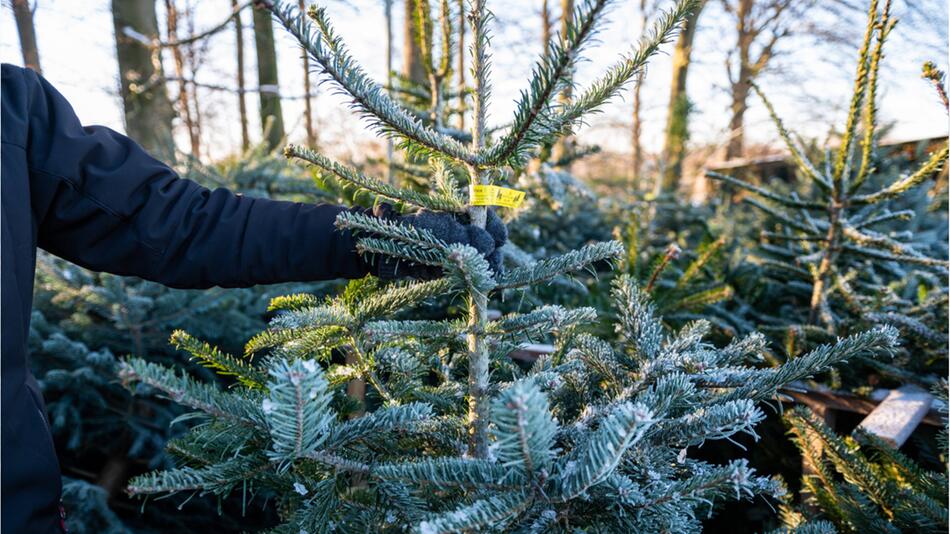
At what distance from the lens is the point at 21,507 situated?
3.65 ft

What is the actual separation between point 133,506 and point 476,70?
268 centimetres

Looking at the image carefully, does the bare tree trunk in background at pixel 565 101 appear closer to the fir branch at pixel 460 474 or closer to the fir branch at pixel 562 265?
the fir branch at pixel 562 265

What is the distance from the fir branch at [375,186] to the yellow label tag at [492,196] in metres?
0.08

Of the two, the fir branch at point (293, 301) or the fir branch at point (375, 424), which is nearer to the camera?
the fir branch at point (375, 424)

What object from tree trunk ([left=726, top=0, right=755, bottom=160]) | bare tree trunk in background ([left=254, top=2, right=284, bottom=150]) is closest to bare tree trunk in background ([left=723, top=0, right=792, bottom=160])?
tree trunk ([left=726, top=0, right=755, bottom=160])

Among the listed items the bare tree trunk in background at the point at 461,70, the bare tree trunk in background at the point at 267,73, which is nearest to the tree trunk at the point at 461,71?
the bare tree trunk in background at the point at 461,70

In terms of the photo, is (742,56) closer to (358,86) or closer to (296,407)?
(358,86)

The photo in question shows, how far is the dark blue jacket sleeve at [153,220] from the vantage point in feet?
4.25

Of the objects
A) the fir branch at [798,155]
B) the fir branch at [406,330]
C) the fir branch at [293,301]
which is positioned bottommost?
the fir branch at [406,330]

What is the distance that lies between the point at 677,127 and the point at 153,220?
26.1 ft

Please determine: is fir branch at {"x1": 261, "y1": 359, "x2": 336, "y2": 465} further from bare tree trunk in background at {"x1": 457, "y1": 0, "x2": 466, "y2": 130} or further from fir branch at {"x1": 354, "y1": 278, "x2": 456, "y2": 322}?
bare tree trunk in background at {"x1": 457, "y1": 0, "x2": 466, "y2": 130}

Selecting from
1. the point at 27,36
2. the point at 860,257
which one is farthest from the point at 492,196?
the point at 27,36

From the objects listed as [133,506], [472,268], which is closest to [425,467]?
[472,268]

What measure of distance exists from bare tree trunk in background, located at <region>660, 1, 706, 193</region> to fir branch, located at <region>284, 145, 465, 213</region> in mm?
6041
